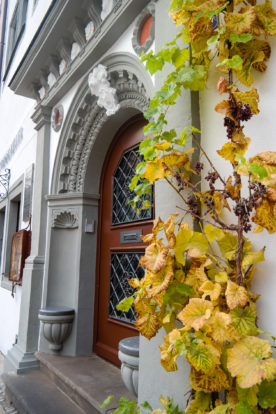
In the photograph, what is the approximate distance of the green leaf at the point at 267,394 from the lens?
42.6 inches

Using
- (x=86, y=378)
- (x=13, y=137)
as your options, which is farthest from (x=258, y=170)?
(x=13, y=137)

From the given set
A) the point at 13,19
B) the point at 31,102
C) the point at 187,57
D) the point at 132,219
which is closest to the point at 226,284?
the point at 187,57

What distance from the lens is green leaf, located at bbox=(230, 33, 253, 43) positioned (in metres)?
1.37

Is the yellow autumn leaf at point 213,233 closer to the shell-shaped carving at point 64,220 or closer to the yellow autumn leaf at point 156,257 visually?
the yellow autumn leaf at point 156,257

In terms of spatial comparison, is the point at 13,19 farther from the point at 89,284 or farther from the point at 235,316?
the point at 235,316

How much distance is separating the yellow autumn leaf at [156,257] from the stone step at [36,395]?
1.79 m

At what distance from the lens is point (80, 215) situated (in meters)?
3.56

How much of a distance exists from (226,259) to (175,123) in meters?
0.78

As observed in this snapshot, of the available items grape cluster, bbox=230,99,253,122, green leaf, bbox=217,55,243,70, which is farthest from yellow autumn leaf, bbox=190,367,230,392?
green leaf, bbox=217,55,243,70

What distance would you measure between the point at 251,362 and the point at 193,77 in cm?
121

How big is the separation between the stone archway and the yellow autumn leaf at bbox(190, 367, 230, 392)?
7.48 ft

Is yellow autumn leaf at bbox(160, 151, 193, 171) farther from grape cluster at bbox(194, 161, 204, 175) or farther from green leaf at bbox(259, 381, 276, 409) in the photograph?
green leaf at bbox(259, 381, 276, 409)

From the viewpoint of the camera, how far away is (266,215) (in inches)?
47.0

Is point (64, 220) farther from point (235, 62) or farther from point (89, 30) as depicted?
point (235, 62)
